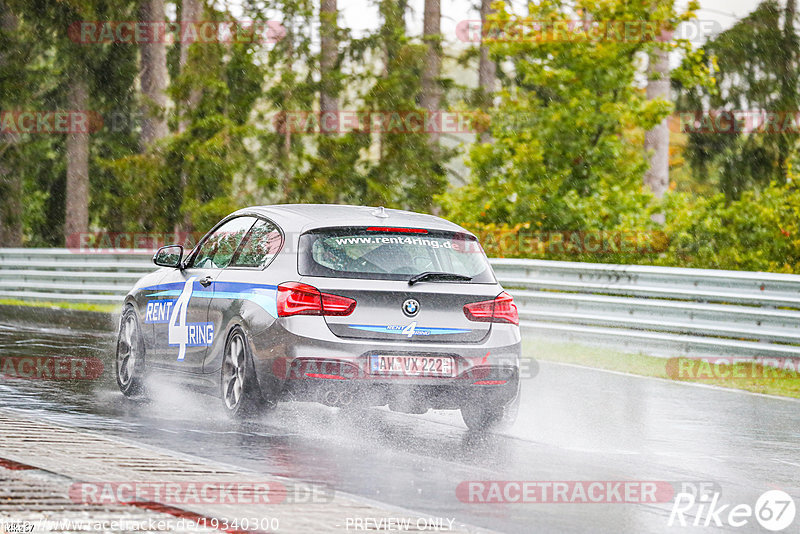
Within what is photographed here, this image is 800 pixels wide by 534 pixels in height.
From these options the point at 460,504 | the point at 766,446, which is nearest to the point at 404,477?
the point at 460,504

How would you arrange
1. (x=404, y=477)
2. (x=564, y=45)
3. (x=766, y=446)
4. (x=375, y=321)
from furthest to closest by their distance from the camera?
(x=564, y=45)
(x=766, y=446)
(x=375, y=321)
(x=404, y=477)

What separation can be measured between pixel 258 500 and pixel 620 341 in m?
9.95

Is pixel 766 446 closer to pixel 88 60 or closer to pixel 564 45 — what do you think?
pixel 564 45

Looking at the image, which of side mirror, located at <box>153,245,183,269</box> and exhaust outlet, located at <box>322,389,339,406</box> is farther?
side mirror, located at <box>153,245,183,269</box>

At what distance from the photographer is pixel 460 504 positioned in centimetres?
689

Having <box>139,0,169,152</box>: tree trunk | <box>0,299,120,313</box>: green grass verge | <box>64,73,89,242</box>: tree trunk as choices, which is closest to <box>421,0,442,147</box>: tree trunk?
<box>139,0,169,152</box>: tree trunk

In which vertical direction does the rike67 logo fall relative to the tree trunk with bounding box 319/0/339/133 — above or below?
below

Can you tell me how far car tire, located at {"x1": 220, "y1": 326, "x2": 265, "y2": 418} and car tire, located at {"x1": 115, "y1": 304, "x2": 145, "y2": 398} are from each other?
5.14 feet

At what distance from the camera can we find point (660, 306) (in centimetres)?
1533

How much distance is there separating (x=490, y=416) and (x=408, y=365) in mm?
1049

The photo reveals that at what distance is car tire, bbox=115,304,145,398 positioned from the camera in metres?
11.0

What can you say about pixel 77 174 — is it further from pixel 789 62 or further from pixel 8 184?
pixel 789 62

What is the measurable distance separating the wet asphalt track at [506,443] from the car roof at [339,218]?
4.79 ft

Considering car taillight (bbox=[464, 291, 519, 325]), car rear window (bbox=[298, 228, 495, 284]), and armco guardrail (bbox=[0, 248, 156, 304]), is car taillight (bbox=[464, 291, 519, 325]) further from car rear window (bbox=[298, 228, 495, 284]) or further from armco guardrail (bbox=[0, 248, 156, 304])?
armco guardrail (bbox=[0, 248, 156, 304])
